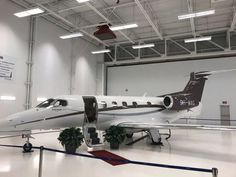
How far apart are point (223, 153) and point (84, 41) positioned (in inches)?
634

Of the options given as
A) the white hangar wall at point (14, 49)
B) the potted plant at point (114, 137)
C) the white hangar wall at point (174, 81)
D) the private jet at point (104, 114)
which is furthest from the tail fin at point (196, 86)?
the white hangar wall at point (14, 49)

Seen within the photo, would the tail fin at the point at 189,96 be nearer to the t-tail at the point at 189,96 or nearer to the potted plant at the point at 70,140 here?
the t-tail at the point at 189,96

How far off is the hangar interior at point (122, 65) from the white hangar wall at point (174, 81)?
0.08 metres

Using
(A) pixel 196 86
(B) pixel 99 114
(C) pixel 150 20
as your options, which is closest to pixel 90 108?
(B) pixel 99 114

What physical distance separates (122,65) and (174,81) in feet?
19.3

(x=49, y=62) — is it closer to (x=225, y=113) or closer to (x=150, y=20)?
(x=150, y=20)

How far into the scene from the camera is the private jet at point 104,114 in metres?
7.92

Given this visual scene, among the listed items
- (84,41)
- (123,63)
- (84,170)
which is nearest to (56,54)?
(84,41)

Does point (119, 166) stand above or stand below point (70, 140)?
below

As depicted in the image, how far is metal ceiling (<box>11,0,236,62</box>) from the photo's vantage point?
1445 centimetres

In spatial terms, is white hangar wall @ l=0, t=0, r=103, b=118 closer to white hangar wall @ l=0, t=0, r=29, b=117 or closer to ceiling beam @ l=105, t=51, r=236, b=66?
white hangar wall @ l=0, t=0, r=29, b=117

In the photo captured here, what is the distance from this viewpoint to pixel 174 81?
21172 mm

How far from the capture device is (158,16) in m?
16.7

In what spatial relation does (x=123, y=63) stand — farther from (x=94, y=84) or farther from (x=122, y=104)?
(x=122, y=104)
